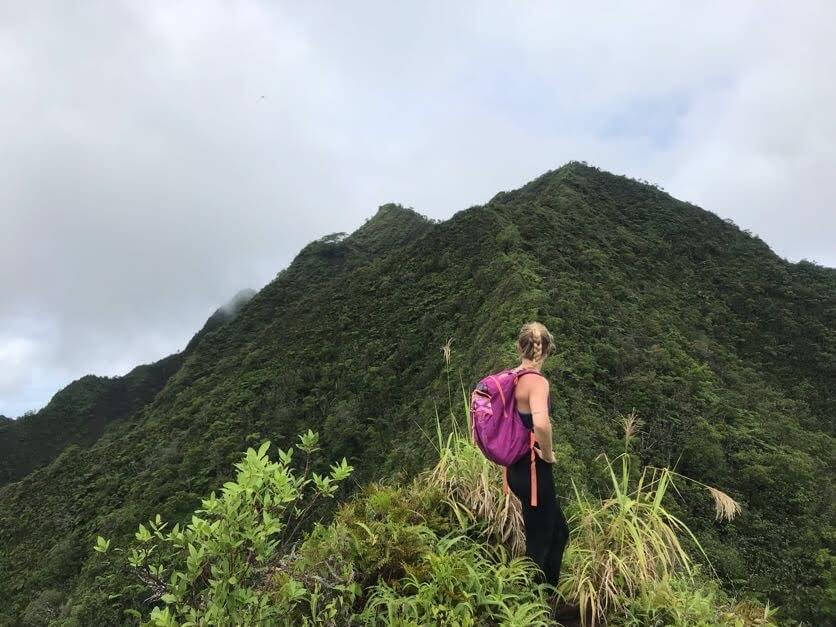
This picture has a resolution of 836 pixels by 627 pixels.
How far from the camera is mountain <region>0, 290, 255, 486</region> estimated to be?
4131cm

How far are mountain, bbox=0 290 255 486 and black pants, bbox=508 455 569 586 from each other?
158 feet

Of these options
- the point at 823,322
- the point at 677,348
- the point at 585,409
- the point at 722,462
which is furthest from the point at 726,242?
the point at 585,409

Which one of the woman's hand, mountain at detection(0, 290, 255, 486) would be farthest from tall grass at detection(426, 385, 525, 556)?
mountain at detection(0, 290, 255, 486)

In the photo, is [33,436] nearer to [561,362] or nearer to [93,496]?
[93,496]

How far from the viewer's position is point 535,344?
2918 millimetres

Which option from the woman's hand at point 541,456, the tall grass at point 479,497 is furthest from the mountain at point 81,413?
the woman's hand at point 541,456

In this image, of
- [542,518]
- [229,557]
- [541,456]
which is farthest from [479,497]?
[229,557]

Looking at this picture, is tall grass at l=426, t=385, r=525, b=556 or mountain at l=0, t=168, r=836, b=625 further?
mountain at l=0, t=168, r=836, b=625

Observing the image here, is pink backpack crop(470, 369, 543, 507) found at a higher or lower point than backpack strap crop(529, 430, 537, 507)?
higher

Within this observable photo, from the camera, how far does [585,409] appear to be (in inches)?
420

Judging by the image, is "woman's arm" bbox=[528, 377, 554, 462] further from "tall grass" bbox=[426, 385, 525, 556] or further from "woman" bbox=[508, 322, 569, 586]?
"tall grass" bbox=[426, 385, 525, 556]

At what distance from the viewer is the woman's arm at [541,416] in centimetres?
268

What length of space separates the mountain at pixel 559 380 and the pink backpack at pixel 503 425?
4.18 meters

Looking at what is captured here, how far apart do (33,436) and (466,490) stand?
52.1 m
